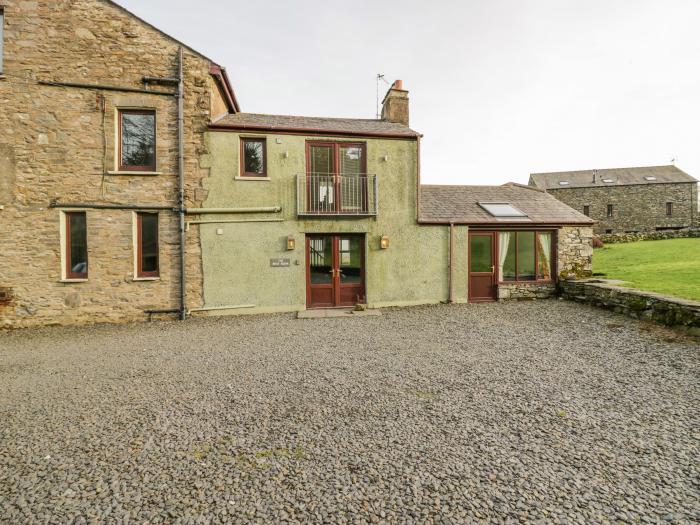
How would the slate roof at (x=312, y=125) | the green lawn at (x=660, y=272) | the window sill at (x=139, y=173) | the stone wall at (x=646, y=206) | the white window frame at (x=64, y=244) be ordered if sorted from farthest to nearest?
the stone wall at (x=646, y=206) < the slate roof at (x=312, y=125) < the green lawn at (x=660, y=272) < the window sill at (x=139, y=173) < the white window frame at (x=64, y=244)

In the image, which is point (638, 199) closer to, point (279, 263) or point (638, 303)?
point (638, 303)

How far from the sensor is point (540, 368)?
16.7 ft

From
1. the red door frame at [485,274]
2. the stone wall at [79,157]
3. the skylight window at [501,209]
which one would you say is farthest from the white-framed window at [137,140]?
the skylight window at [501,209]

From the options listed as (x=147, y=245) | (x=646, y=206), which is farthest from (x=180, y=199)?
(x=646, y=206)

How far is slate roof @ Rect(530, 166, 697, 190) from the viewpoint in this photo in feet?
123

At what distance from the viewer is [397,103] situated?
11.9 metres

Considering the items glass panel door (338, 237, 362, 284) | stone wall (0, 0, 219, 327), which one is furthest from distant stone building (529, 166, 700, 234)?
stone wall (0, 0, 219, 327)

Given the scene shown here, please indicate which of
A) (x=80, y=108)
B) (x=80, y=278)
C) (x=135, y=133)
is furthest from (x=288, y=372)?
(x=80, y=108)

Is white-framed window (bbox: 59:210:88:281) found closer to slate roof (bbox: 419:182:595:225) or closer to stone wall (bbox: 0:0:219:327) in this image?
stone wall (bbox: 0:0:219:327)

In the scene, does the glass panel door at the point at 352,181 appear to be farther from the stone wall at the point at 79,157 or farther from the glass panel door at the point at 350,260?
the stone wall at the point at 79,157

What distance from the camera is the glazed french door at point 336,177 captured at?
32.2 ft

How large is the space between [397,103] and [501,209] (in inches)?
220

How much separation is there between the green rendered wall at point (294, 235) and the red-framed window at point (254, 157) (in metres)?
0.21

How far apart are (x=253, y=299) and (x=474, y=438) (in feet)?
24.6
